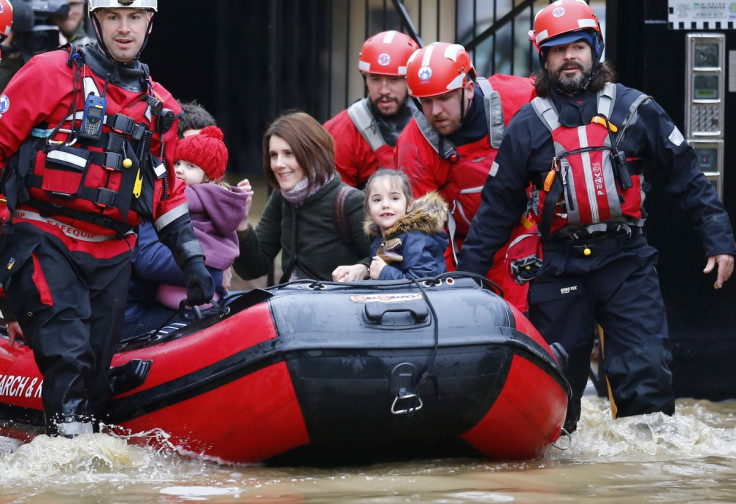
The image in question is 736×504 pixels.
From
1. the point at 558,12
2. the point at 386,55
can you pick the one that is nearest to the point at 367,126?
the point at 386,55

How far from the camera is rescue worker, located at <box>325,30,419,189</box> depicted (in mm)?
6750

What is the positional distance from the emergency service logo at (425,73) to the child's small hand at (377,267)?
1.06 meters

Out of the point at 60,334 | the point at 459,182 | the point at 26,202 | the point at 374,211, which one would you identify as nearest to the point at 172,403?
the point at 60,334

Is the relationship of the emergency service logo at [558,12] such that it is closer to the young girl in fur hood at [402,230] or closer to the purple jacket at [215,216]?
the young girl in fur hood at [402,230]

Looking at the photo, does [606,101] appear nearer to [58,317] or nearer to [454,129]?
[454,129]

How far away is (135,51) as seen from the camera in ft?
15.8

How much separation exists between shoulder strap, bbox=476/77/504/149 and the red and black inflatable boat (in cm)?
135

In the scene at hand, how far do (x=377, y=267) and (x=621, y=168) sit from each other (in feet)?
3.44

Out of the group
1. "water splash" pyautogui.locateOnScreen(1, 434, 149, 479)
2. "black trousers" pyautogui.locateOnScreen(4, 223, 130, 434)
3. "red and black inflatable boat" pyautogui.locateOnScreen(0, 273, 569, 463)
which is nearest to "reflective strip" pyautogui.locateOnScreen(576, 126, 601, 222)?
"red and black inflatable boat" pyautogui.locateOnScreen(0, 273, 569, 463)

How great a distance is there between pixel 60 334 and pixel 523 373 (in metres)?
1.63

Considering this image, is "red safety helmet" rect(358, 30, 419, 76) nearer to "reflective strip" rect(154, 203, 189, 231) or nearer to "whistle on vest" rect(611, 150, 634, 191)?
"whistle on vest" rect(611, 150, 634, 191)

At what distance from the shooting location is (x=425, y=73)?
5910 mm

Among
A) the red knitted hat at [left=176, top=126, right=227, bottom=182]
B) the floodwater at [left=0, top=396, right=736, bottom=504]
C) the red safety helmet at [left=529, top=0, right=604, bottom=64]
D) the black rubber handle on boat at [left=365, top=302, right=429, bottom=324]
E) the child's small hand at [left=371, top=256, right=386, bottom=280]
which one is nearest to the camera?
the floodwater at [left=0, top=396, right=736, bottom=504]

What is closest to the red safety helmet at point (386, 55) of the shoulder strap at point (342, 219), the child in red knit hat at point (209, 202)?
the shoulder strap at point (342, 219)
